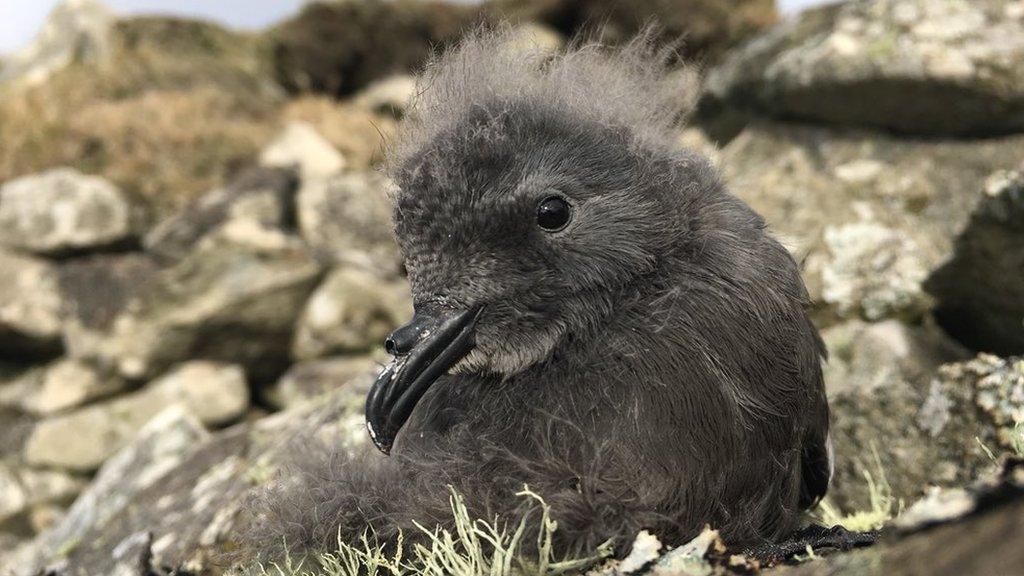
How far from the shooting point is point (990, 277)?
339cm

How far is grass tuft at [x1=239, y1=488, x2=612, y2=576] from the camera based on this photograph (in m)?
1.93

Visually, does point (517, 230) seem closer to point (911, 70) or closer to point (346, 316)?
point (911, 70)

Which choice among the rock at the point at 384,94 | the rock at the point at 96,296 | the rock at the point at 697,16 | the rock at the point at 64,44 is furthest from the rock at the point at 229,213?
the rock at the point at 64,44

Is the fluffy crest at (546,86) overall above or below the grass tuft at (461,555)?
above

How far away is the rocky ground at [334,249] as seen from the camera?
3.14 metres

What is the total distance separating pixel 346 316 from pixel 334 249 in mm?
956

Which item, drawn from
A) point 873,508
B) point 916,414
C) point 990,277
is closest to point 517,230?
point 873,508

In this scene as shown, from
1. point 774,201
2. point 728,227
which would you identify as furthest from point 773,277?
point 774,201

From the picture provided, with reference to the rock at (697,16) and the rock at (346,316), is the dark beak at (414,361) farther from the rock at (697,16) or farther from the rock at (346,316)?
the rock at (697,16)

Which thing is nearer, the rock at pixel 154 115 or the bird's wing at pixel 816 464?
the bird's wing at pixel 816 464

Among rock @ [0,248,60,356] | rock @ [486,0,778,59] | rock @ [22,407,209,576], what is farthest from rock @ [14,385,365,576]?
rock @ [486,0,778,59]

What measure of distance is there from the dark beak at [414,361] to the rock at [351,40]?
1483 cm

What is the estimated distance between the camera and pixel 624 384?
2.13 m

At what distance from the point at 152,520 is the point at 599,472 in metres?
2.41
